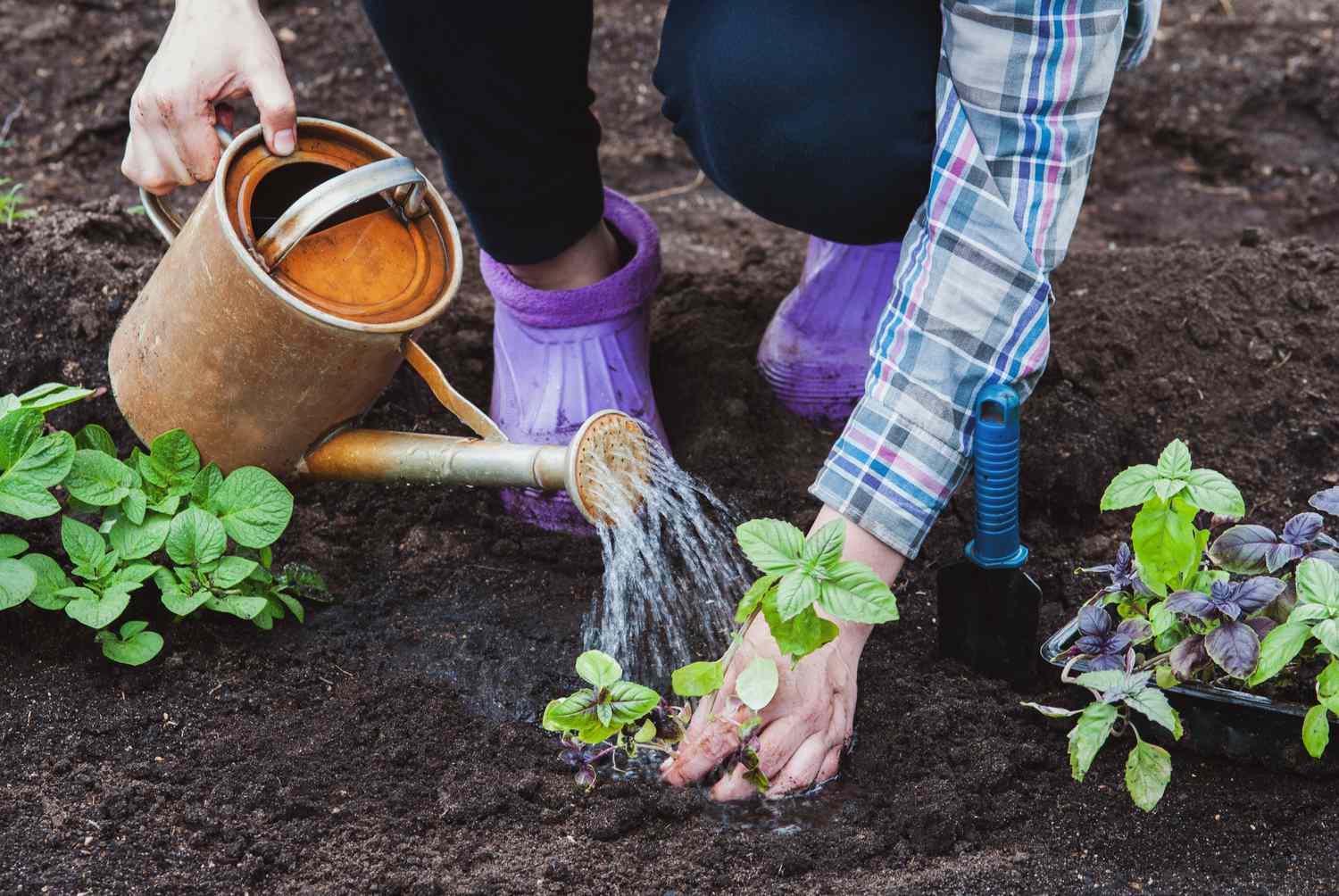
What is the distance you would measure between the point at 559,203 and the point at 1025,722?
0.94 metres

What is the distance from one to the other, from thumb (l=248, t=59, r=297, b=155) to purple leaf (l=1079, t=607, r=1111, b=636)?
1030 mm

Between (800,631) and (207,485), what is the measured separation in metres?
0.78

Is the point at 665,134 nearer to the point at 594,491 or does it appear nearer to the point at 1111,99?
the point at 1111,99

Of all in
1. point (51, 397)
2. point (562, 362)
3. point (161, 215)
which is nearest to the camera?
point (51, 397)

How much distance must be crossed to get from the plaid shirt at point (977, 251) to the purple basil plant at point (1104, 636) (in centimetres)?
19

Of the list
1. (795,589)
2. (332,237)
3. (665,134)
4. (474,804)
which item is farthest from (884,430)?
(665,134)

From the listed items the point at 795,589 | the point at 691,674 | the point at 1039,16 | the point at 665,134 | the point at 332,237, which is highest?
the point at 1039,16

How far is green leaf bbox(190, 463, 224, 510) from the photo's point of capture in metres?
1.62

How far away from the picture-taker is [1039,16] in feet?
4.37

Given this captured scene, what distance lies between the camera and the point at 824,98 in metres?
1.62

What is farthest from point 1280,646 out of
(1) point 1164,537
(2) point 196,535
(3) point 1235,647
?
(2) point 196,535

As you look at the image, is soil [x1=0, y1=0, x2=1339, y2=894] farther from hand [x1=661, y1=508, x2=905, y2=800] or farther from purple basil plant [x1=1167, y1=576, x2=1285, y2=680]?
purple basil plant [x1=1167, y1=576, x2=1285, y2=680]

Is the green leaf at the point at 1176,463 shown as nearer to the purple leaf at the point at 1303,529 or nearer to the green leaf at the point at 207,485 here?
the purple leaf at the point at 1303,529

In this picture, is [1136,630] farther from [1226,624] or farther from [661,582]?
[661,582]
